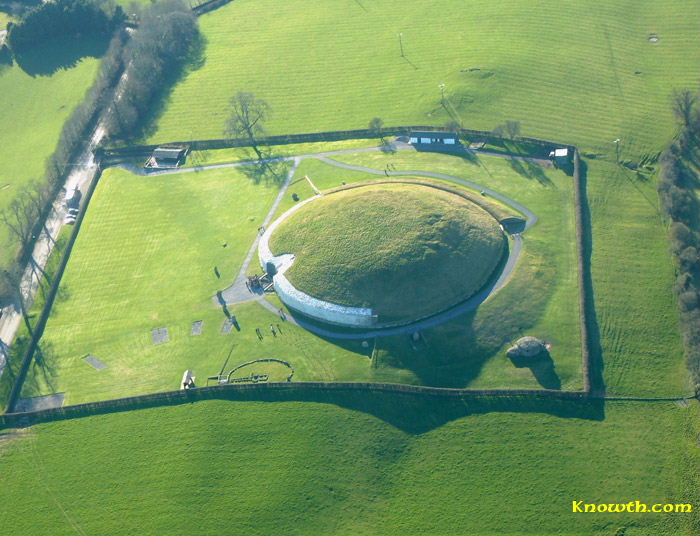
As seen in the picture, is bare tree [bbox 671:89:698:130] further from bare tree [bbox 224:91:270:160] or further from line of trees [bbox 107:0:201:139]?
line of trees [bbox 107:0:201:139]

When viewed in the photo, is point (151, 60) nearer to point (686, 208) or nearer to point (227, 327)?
point (227, 327)

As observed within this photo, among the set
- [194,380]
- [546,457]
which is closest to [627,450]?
[546,457]

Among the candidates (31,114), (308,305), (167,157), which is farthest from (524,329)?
(31,114)

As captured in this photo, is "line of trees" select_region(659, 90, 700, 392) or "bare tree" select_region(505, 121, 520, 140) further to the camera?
"bare tree" select_region(505, 121, 520, 140)

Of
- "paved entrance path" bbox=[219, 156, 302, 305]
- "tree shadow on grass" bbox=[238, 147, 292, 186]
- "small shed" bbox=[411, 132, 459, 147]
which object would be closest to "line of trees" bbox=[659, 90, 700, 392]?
"small shed" bbox=[411, 132, 459, 147]

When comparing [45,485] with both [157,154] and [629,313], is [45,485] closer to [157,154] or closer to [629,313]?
[157,154]
